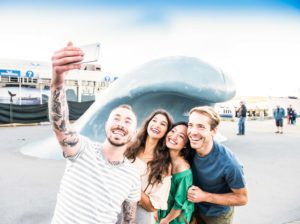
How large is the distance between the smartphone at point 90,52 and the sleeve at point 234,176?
1049mm

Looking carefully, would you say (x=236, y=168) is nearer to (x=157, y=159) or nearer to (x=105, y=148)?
(x=157, y=159)

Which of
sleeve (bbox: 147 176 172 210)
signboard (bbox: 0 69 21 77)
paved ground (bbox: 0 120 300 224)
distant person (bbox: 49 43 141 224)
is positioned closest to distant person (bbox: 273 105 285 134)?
paved ground (bbox: 0 120 300 224)

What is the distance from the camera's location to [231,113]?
942 inches

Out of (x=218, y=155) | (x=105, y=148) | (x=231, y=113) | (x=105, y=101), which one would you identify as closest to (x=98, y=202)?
(x=105, y=148)

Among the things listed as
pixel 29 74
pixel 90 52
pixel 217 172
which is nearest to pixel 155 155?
pixel 217 172

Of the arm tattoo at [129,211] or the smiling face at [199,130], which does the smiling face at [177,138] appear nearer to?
the smiling face at [199,130]

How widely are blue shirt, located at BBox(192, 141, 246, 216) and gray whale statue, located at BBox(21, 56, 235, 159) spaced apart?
11.4ft

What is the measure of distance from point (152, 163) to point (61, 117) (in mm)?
592

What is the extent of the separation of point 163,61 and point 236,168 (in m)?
4.32

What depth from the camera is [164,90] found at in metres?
5.56

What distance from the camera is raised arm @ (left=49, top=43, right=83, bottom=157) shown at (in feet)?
3.99

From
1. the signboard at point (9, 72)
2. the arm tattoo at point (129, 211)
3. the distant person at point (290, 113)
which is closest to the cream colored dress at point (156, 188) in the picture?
the arm tattoo at point (129, 211)

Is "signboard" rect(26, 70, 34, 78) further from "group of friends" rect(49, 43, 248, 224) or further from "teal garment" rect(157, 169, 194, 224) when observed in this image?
"teal garment" rect(157, 169, 194, 224)

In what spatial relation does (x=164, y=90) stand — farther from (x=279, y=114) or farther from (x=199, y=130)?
(x=279, y=114)
